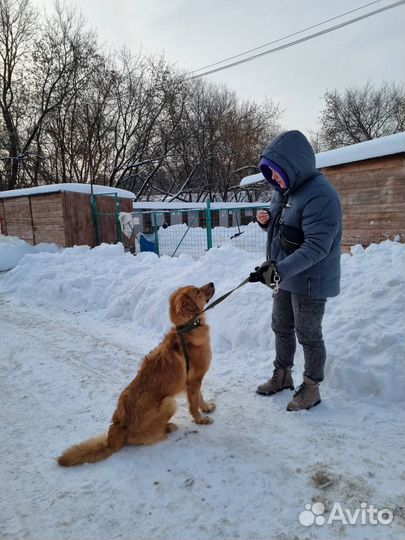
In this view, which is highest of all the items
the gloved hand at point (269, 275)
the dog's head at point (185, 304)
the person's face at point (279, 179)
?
the person's face at point (279, 179)

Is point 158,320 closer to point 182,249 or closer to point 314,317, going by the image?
point 314,317

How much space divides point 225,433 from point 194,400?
352mm

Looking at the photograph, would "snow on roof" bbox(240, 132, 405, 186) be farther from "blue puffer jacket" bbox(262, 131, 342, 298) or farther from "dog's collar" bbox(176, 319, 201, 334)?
"dog's collar" bbox(176, 319, 201, 334)

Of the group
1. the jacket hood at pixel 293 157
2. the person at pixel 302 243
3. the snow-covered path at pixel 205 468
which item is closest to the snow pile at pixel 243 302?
the snow-covered path at pixel 205 468

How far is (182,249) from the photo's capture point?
13.1m

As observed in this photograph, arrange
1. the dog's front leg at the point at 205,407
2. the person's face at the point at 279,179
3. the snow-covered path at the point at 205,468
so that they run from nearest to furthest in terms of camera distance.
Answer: the snow-covered path at the point at 205,468, the person's face at the point at 279,179, the dog's front leg at the point at 205,407

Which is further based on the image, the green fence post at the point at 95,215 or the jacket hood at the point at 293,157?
the green fence post at the point at 95,215

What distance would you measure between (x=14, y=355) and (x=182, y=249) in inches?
358

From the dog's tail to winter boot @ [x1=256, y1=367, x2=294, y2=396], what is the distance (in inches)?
56.4

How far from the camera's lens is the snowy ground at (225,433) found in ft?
6.43

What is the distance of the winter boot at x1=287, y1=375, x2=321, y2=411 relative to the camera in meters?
2.94

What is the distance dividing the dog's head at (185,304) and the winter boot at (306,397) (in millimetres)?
1130

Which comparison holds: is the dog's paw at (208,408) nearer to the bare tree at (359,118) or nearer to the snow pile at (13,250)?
the snow pile at (13,250)

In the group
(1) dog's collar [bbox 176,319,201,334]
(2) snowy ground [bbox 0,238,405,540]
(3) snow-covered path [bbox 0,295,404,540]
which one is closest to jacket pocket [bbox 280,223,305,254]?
(1) dog's collar [bbox 176,319,201,334]
